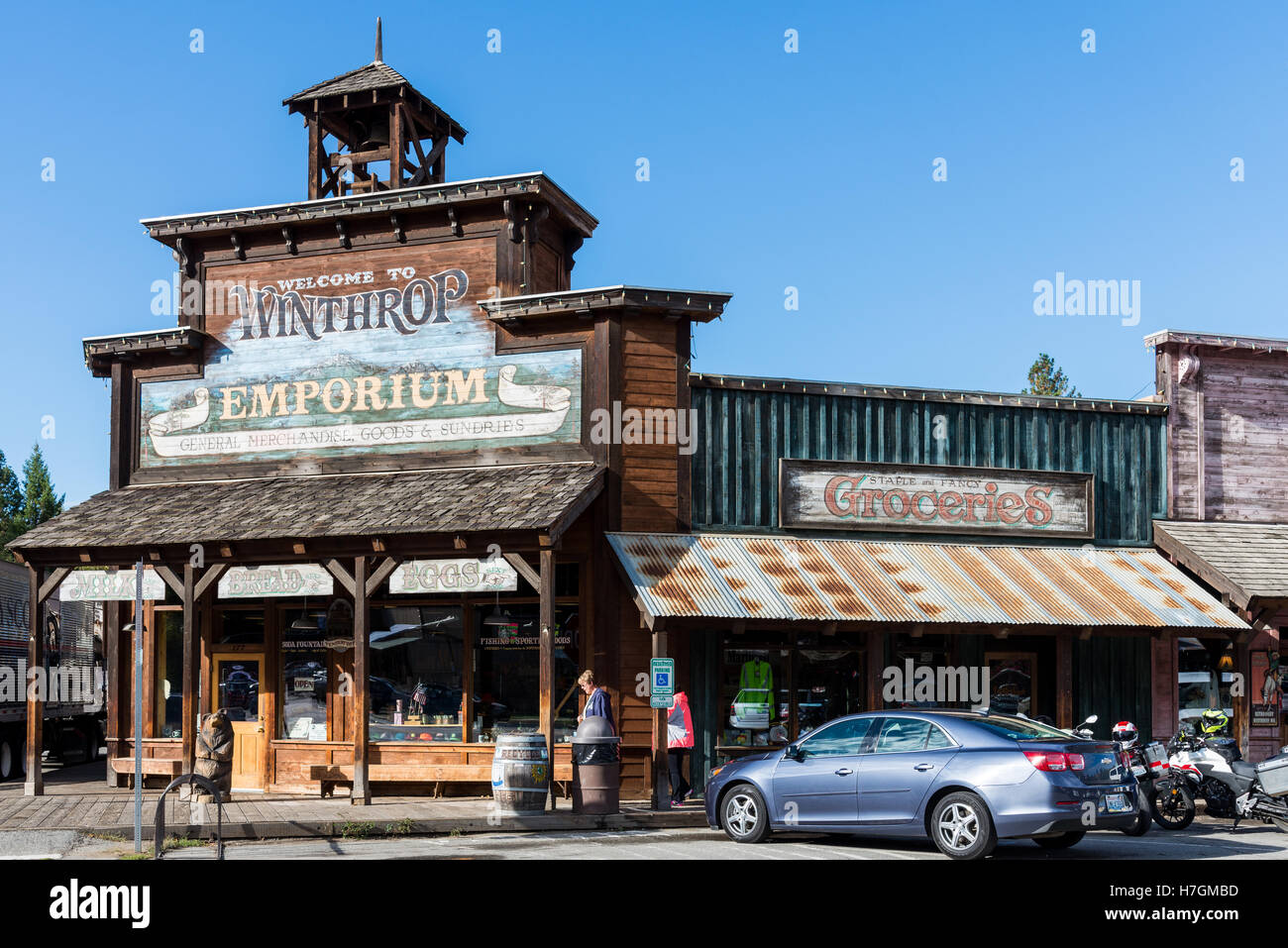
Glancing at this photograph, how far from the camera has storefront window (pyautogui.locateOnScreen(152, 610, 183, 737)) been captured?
23.6 m

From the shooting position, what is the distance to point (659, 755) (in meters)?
19.1

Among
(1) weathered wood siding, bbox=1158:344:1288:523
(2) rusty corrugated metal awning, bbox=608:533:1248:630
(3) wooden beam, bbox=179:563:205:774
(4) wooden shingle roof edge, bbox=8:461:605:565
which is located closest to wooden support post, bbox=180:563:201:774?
(3) wooden beam, bbox=179:563:205:774

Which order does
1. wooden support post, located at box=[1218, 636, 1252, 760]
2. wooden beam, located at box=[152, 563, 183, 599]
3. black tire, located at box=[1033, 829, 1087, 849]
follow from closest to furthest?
black tire, located at box=[1033, 829, 1087, 849]
wooden beam, located at box=[152, 563, 183, 599]
wooden support post, located at box=[1218, 636, 1252, 760]

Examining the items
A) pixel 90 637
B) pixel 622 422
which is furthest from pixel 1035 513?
pixel 90 637

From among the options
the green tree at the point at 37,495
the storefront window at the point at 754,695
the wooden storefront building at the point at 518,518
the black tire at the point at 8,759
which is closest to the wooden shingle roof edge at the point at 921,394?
the wooden storefront building at the point at 518,518

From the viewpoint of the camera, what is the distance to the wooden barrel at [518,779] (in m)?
17.1

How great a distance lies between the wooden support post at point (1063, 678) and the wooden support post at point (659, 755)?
6.26 meters

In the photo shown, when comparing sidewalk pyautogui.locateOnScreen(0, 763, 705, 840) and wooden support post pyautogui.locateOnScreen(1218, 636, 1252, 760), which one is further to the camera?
wooden support post pyautogui.locateOnScreen(1218, 636, 1252, 760)

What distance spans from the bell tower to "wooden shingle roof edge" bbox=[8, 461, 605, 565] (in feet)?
19.4

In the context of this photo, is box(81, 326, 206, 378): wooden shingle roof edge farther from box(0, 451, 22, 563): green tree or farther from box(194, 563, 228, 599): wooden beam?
box(0, 451, 22, 563): green tree

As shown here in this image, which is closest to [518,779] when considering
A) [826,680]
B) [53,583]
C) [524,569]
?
[524,569]

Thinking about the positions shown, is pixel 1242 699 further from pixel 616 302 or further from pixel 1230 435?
pixel 616 302

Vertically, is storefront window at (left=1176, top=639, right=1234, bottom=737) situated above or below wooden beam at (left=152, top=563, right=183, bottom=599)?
below

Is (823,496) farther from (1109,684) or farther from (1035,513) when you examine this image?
(1109,684)
